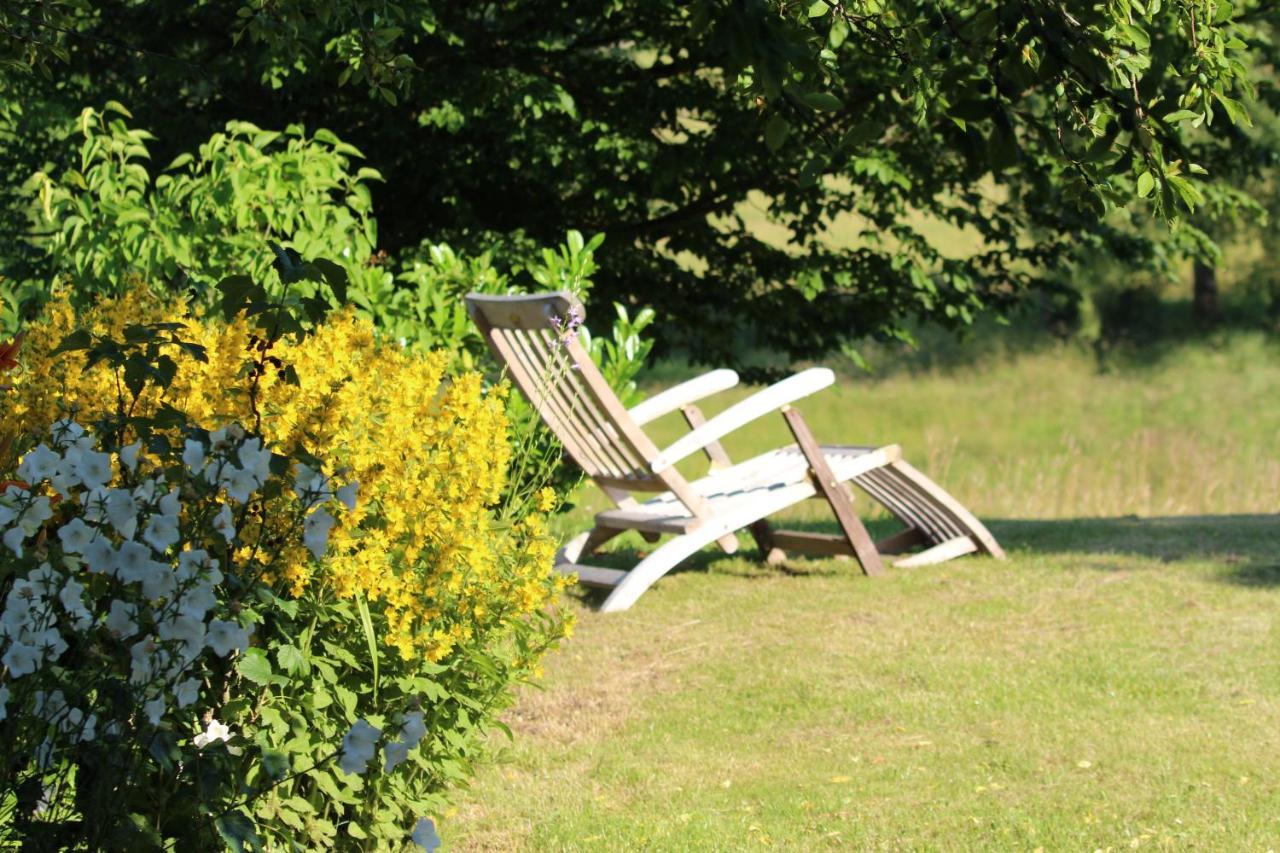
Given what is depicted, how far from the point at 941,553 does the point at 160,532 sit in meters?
4.71

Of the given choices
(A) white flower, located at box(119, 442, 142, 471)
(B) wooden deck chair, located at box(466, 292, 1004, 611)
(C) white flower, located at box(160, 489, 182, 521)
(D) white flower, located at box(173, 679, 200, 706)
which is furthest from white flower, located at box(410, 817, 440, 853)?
(B) wooden deck chair, located at box(466, 292, 1004, 611)

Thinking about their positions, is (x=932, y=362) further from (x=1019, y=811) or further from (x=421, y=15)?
(x=1019, y=811)

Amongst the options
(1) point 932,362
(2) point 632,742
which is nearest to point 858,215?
(2) point 632,742

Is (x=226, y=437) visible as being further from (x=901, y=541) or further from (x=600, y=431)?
(x=901, y=541)

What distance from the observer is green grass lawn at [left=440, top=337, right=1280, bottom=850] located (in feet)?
10.8

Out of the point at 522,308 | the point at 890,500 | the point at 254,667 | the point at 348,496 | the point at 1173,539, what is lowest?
the point at 1173,539

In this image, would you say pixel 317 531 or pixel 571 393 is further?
pixel 571 393

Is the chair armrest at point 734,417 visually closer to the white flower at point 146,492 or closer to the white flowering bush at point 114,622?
the white flowering bush at point 114,622

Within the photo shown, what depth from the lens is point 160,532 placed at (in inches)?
78.5

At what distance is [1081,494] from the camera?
11.6 m

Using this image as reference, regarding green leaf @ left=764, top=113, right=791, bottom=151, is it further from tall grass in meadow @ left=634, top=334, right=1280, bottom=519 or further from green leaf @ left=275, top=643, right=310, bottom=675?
tall grass in meadow @ left=634, top=334, right=1280, bottom=519

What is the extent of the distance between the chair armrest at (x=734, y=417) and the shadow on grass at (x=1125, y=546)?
0.73 m

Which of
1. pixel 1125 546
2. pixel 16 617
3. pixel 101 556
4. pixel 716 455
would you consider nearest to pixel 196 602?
pixel 101 556

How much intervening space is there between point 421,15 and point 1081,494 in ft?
22.7
